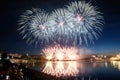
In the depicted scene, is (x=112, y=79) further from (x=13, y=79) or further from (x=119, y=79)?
(x=13, y=79)

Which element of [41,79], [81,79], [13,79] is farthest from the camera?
[81,79]

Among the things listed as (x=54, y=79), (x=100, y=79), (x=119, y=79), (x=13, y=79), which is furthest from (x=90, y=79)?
(x=13, y=79)

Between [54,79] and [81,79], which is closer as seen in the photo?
[54,79]

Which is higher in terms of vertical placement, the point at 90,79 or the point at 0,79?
the point at 0,79

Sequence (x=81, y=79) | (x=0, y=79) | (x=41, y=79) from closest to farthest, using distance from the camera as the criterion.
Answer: (x=0, y=79) < (x=41, y=79) < (x=81, y=79)

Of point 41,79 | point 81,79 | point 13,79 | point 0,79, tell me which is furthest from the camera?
point 81,79

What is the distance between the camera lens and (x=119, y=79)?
89.9m

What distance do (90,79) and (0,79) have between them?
62701 millimetres

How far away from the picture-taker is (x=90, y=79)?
90.2 metres

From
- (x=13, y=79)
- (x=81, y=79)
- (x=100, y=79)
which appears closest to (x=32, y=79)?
(x=13, y=79)

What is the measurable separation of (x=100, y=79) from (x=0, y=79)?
6548cm

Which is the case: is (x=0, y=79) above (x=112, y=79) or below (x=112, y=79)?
above

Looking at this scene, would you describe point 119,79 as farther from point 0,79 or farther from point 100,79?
point 0,79

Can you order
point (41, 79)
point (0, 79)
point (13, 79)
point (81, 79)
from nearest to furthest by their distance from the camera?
point (0, 79)
point (13, 79)
point (41, 79)
point (81, 79)
